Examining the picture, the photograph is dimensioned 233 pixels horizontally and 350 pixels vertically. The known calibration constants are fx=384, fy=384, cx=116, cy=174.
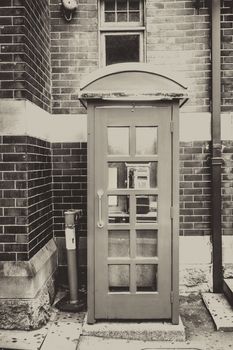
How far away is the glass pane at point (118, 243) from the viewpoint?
179 inches

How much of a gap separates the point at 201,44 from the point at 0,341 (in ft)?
15.7

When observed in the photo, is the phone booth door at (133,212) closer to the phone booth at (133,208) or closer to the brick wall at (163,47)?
the phone booth at (133,208)

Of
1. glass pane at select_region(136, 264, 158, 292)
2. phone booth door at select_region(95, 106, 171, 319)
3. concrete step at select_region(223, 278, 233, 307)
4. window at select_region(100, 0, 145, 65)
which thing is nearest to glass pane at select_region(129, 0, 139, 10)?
window at select_region(100, 0, 145, 65)

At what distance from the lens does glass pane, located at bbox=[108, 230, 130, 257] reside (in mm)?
4535

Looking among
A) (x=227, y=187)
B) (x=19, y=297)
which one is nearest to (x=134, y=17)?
(x=227, y=187)

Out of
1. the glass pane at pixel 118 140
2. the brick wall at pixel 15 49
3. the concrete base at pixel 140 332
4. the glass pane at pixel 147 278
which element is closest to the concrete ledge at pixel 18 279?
the concrete base at pixel 140 332

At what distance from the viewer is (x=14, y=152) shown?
4.46 metres

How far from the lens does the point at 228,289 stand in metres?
5.29

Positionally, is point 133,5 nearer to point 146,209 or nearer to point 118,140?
point 118,140

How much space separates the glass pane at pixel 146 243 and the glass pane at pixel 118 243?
0.13 meters

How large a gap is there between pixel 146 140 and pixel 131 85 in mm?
648

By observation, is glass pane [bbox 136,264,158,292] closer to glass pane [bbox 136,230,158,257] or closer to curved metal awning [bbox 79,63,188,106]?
glass pane [bbox 136,230,158,257]

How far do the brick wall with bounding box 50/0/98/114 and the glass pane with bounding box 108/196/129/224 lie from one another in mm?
1996

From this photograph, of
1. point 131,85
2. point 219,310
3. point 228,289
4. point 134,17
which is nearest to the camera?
point 131,85
